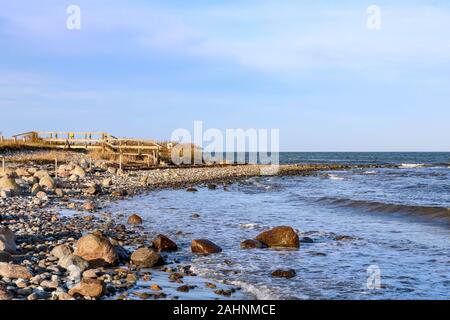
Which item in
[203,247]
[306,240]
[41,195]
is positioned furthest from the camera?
[41,195]

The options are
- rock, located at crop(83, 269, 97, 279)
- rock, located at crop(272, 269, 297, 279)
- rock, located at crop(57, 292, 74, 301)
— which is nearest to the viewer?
rock, located at crop(57, 292, 74, 301)

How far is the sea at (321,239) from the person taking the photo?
9.63 meters

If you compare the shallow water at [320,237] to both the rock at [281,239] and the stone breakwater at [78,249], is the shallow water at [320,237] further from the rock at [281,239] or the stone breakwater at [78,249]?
the stone breakwater at [78,249]

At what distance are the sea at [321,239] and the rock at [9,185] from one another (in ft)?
16.0

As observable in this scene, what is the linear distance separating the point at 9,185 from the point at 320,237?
1496 cm

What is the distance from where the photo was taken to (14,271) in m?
9.03

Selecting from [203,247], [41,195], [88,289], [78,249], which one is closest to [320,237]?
[203,247]

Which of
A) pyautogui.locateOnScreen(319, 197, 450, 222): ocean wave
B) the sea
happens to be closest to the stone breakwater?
the sea

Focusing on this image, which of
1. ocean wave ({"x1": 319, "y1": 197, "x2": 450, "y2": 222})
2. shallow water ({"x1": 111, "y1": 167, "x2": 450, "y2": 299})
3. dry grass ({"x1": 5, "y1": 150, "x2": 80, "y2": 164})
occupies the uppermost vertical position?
dry grass ({"x1": 5, "y1": 150, "x2": 80, "y2": 164})

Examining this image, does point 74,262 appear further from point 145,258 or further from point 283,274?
point 283,274

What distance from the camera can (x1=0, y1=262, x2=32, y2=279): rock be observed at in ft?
29.3

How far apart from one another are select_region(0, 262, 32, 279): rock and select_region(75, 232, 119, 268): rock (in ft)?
5.11

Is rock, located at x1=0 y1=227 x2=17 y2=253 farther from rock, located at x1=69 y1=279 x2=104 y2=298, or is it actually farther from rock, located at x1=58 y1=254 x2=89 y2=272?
rock, located at x1=69 y1=279 x2=104 y2=298

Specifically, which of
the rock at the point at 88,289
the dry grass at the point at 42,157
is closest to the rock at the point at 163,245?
A: the rock at the point at 88,289
